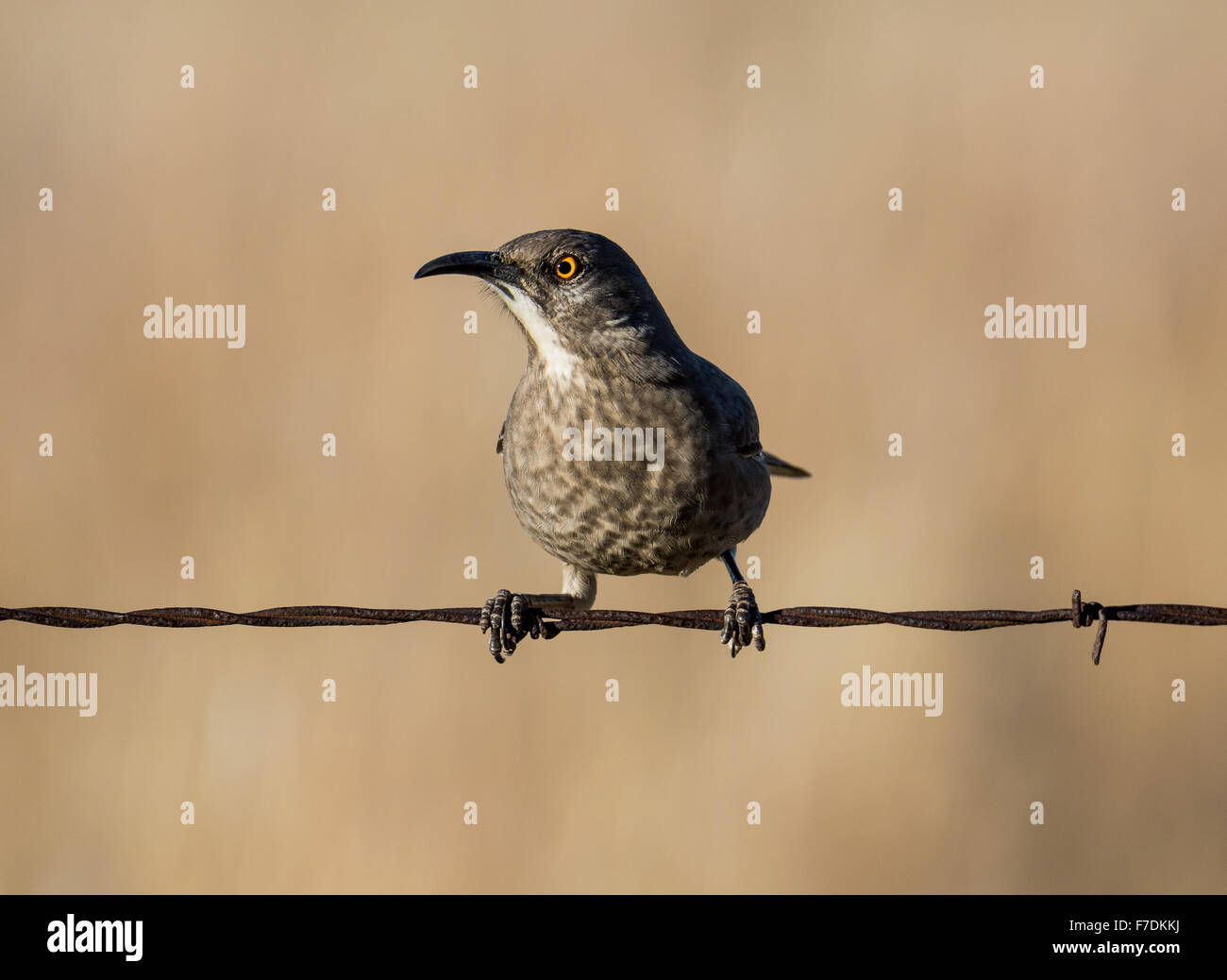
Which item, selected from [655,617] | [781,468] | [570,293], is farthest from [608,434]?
[781,468]

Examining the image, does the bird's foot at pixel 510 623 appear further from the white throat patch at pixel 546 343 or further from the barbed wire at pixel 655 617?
the white throat patch at pixel 546 343

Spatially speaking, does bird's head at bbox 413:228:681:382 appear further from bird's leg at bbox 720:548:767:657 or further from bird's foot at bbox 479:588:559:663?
bird's leg at bbox 720:548:767:657

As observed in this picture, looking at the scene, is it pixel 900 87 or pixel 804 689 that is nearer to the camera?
pixel 804 689

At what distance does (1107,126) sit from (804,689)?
5.05m

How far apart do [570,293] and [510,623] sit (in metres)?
1.55

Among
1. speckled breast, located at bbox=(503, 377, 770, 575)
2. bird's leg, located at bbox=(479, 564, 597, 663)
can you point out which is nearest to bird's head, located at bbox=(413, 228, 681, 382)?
speckled breast, located at bbox=(503, 377, 770, 575)

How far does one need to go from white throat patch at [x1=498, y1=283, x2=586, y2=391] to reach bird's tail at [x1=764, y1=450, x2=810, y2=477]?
1451 millimetres

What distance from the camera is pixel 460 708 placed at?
7.80 meters

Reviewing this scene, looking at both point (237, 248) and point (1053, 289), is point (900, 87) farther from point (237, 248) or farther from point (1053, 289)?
point (237, 248)

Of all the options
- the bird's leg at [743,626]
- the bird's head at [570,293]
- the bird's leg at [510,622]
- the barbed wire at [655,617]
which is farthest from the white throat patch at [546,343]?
the barbed wire at [655,617]

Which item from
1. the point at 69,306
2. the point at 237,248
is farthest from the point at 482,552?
the point at 69,306

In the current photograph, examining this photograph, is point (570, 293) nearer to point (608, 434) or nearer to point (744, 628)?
point (608, 434)

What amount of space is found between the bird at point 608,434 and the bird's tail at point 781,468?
749 millimetres

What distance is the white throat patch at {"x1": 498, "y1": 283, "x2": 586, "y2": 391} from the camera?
17.6 feet
